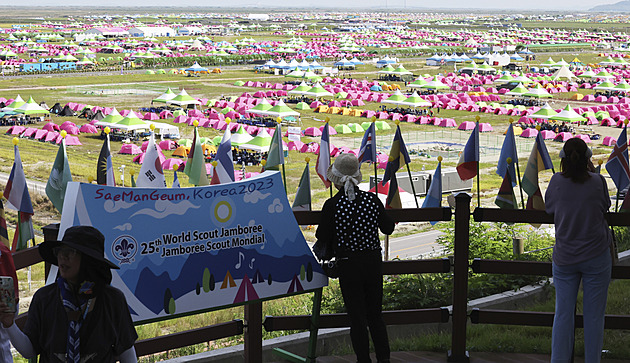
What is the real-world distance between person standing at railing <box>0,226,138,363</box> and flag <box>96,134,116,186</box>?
79.3 inches

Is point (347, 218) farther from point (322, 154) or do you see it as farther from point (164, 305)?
point (322, 154)

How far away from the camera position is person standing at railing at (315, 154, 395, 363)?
448 centimetres

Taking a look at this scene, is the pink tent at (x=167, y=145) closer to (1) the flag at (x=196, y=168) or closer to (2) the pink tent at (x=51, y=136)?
(2) the pink tent at (x=51, y=136)

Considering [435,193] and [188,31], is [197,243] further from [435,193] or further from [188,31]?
[188,31]

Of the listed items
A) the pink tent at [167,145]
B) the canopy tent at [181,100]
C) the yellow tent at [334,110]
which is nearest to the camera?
the pink tent at [167,145]

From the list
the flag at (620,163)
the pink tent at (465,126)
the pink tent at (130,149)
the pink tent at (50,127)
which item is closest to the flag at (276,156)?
the flag at (620,163)

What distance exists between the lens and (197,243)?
421cm

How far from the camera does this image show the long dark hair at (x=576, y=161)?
4.42 m

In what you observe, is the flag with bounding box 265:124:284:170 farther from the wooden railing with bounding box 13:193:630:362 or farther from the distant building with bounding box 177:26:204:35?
the distant building with bounding box 177:26:204:35

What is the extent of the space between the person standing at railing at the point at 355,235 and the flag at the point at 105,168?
1.37m

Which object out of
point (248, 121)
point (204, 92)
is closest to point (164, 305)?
point (248, 121)

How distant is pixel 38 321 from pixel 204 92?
177ft

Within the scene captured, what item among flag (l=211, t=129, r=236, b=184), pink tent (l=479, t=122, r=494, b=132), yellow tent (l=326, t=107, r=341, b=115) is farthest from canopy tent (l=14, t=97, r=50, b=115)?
flag (l=211, t=129, r=236, b=184)

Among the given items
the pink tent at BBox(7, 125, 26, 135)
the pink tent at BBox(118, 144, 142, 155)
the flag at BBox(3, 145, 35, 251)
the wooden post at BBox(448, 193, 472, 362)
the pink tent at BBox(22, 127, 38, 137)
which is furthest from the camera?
the pink tent at BBox(7, 125, 26, 135)
